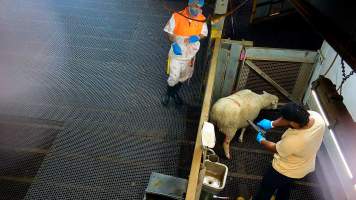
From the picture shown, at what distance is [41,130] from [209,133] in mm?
3336

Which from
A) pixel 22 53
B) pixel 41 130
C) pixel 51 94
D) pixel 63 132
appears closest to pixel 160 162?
pixel 63 132

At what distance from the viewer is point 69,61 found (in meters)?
→ 7.45

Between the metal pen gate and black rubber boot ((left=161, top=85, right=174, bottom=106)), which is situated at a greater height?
the metal pen gate

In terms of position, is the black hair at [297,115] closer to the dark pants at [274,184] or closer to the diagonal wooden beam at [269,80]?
the dark pants at [274,184]

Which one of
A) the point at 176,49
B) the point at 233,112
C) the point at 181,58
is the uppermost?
the point at 176,49

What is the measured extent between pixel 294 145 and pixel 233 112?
1855 mm

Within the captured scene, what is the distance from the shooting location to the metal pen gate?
6391 millimetres

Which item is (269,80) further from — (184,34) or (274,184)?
(274,184)

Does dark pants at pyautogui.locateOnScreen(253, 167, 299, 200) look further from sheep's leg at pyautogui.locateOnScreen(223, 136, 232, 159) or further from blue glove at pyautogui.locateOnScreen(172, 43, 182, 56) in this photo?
blue glove at pyautogui.locateOnScreen(172, 43, 182, 56)

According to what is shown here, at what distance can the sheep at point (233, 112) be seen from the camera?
18.6 feet

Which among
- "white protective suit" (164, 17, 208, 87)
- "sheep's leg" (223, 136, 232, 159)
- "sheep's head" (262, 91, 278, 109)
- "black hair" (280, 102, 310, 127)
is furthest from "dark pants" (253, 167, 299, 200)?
"white protective suit" (164, 17, 208, 87)

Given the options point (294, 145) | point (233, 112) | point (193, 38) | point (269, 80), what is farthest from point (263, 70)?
point (294, 145)

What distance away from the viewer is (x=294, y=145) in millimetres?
3859

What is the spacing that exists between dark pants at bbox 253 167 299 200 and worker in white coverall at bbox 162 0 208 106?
2437 millimetres
